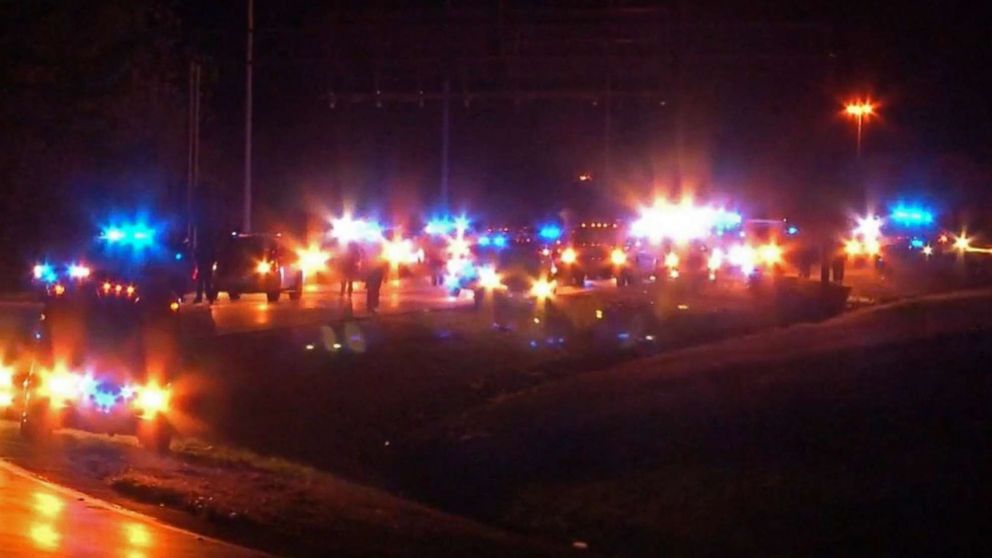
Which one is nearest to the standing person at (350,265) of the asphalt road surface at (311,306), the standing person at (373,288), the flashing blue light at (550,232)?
the asphalt road surface at (311,306)

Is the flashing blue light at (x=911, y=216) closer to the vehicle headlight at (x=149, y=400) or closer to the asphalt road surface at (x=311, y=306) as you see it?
the asphalt road surface at (x=311, y=306)

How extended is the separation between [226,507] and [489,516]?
9.37ft

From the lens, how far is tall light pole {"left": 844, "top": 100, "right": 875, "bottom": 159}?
60675 millimetres

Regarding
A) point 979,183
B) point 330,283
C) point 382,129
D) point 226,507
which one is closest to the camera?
point 226,507

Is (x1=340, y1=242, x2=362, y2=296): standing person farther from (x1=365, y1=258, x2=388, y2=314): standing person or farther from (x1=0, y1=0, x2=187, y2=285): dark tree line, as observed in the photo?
(x1=0, y1=0, x2=187, y2=285): dark tree line

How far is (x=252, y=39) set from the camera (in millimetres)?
46812

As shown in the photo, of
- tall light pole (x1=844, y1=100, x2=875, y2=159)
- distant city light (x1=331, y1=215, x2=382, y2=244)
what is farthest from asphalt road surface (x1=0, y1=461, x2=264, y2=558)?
tall light pole (x1=844, y1=100, x2=875, y2=159)

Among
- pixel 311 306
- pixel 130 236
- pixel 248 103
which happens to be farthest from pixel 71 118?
pixel 248 103

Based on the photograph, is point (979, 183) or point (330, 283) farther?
point (979, 183)

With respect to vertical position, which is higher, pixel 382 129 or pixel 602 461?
pixel 382 129

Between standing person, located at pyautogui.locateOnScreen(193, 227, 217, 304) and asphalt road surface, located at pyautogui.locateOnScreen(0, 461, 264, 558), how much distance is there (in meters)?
25.8

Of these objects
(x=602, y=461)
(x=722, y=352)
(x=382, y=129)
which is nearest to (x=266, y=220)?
(x=382, y=129)

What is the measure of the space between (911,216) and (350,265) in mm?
49153

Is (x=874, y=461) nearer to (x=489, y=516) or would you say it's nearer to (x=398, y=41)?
(x=489, y=516)
